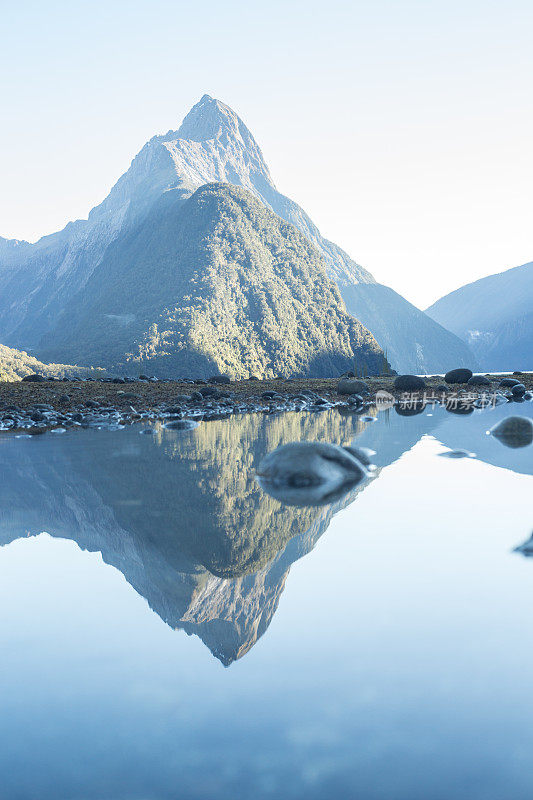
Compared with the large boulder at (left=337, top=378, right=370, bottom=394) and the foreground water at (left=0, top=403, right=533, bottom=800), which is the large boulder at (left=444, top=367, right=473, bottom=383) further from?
the foreground water at (left=0, top=403, right=533, bottom=800)

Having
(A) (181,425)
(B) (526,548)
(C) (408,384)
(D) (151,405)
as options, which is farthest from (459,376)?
(B) (526,548)

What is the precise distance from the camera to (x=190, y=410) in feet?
96.0

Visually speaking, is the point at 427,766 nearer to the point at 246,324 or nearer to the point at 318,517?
the point at 318,517

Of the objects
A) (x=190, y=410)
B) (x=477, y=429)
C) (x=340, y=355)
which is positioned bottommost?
(x=477, y=429)

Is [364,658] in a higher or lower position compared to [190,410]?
lower

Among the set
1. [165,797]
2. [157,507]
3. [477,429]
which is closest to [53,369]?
[477,429]

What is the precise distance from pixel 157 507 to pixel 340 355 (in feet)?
545

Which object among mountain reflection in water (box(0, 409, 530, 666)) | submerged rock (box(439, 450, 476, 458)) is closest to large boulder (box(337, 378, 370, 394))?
mountain reflection in water (box(0, 409, 530, 666))

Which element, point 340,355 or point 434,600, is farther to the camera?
point 340,355

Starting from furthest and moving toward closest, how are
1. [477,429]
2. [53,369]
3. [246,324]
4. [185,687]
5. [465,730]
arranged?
[246,324], [53,369], [477,429], [185,687], [465,730]

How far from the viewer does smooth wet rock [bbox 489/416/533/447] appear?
1641 cm

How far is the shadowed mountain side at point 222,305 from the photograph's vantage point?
13725 centimetres

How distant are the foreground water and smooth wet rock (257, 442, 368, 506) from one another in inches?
31.2

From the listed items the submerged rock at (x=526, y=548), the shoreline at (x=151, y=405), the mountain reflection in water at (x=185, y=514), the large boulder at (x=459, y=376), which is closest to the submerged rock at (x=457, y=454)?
the mountain reflection in water at (x=185, y=514)
